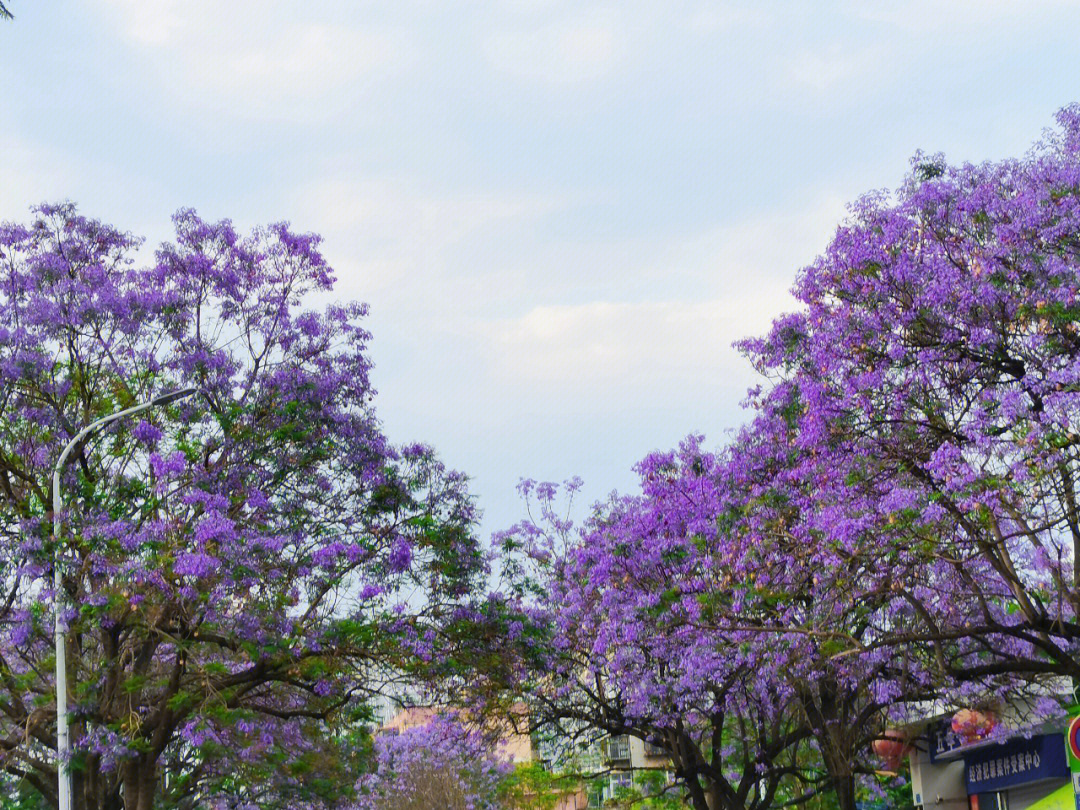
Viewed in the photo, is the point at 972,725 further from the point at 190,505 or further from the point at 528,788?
the point at 528,788

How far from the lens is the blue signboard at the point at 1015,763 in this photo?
24781mm

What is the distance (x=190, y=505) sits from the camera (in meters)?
17.2

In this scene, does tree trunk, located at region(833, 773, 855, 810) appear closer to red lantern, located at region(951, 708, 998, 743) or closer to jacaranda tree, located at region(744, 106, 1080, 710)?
red lantern, located at region(951, 708, 998, 743)

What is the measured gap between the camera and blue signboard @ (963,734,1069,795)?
24.8 metres

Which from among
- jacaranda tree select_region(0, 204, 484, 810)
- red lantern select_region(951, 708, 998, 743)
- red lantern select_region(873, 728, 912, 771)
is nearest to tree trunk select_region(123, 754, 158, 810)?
jacaranda tree select_region(0, 204, 484, 810)

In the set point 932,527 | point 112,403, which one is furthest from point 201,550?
point 932,527

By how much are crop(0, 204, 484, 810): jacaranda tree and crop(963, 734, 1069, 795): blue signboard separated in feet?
40.7

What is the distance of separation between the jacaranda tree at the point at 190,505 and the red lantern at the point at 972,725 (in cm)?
1219

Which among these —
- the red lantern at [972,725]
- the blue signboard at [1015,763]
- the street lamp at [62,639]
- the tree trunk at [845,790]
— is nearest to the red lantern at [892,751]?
the blue signboard at [1015,763]

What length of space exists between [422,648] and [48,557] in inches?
182

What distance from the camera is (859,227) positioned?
16062 millimetres

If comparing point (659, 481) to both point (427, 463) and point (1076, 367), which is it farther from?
point (1076, 367)

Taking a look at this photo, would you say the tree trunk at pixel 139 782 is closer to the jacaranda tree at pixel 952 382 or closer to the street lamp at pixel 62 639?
the street lamp at pixel 62 639

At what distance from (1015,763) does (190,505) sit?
667 inches
